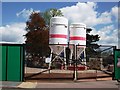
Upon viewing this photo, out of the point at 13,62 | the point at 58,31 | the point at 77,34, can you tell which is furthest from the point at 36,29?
the point at 13,62

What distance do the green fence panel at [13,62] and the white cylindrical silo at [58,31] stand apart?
8.32 meters

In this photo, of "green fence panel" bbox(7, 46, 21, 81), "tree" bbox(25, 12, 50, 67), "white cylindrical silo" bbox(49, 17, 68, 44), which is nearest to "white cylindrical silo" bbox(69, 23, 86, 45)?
"white cylindrical silo" bbox(49, 17, 68, 44)

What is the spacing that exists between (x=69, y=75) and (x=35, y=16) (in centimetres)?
4116

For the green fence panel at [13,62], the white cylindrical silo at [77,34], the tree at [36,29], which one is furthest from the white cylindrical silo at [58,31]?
the tree at [36,29]

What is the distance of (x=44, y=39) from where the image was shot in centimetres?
5616

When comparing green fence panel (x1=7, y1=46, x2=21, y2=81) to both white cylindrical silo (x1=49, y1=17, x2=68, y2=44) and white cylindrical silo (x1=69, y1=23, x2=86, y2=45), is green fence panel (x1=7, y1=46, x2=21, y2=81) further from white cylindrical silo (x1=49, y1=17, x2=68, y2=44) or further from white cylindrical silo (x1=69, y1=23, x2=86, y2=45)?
white cylindrical silo (x1=69, y1=23, x2=86, y2=45)

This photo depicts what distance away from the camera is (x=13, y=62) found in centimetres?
1866

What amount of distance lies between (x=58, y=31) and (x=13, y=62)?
877 centimetres

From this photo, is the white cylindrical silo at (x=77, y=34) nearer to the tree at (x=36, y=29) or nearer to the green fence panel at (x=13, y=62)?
the green fence panel at (x=13, y=62)

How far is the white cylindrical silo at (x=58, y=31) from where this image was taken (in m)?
26.7

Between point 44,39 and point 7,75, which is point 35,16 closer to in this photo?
point 44,39

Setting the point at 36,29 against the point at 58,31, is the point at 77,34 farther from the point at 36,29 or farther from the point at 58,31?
the point at 36,29

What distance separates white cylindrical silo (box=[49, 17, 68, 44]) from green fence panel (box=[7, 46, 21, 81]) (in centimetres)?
832

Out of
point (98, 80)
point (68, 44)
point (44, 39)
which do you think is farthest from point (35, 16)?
point (98, 80)
